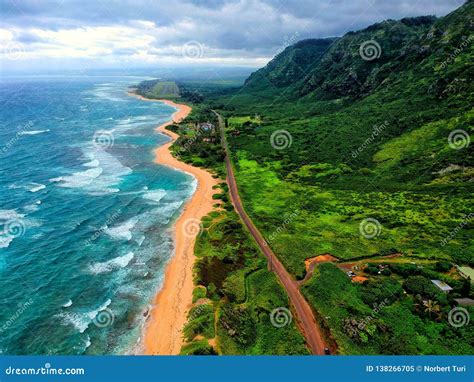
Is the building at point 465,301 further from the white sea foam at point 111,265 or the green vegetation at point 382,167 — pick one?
the white sea foam at point 111,265

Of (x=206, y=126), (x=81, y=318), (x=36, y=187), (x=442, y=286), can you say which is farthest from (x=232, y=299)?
(x=206, y=126)

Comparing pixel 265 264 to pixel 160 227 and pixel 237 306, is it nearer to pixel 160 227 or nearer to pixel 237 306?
pixel 237 306

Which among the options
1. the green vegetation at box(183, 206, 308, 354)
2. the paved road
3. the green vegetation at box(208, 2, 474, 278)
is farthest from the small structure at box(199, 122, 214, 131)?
the green vegetation at box(183, 206, 308, 354)

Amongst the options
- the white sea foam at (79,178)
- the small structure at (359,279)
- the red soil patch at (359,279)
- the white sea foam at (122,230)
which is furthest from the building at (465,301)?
the white sea foam at (79,178)

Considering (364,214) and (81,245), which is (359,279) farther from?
(81,245)

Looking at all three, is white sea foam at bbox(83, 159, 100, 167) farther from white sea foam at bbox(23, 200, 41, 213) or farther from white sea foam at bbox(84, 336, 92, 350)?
white sea foam at bbox(84, 336, 92, 350)
